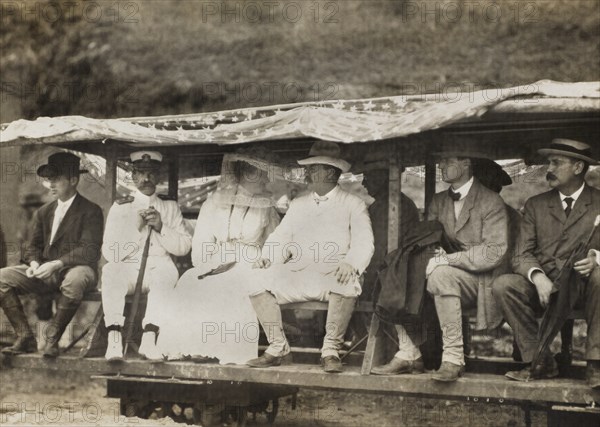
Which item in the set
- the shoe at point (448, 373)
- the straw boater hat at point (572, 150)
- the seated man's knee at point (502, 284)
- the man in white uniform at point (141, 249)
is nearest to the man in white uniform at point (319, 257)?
the shoe at point (448, 373)

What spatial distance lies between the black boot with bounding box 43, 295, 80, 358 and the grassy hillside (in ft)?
14.5

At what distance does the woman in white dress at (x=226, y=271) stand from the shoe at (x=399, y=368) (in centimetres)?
103

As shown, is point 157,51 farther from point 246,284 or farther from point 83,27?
point 246,284

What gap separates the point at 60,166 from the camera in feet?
24.1

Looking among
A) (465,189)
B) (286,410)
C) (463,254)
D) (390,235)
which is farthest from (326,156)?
(286,410)

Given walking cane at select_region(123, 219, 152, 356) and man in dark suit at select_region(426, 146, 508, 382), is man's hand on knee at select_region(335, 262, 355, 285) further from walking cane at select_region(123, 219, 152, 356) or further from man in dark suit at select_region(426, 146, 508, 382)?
walking cane at select_region(123, 219, 152, 356)

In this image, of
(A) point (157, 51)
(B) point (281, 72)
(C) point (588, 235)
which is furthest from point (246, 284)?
(A) point (157, 51)

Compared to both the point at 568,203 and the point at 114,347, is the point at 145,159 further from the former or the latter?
the point at 568,203

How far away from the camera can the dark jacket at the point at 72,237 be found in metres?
7.16

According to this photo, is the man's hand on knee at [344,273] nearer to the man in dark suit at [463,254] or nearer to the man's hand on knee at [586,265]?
the man in dark suit at [463,254]

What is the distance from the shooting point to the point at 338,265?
618 cm

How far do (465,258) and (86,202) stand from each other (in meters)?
3.29

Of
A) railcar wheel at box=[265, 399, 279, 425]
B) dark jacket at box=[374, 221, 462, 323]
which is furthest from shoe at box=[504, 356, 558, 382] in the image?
railcar wheel at box=[265, 399, 279, 425]

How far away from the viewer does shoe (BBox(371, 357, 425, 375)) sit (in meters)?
5.92
